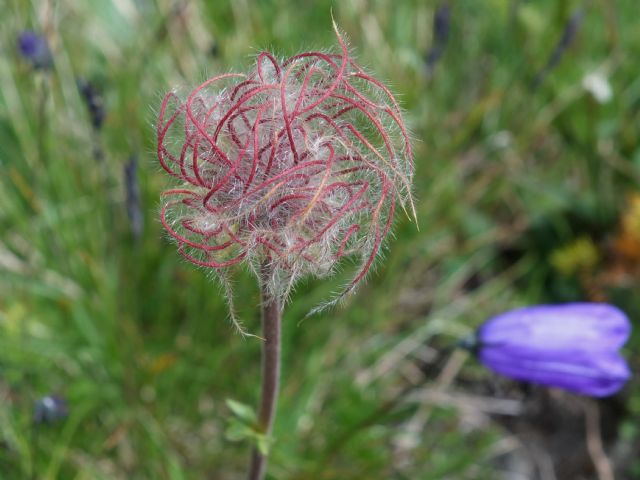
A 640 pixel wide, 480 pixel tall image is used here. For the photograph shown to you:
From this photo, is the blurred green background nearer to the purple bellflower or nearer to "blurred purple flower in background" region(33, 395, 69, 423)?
"blurred purple flower in background" region(33, 395, 69, 423)

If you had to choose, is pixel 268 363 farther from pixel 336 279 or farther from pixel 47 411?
pixel 336 279

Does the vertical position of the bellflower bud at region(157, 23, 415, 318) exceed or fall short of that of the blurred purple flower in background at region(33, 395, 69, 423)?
it exceeds it

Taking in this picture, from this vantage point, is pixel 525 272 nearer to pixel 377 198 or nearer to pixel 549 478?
pixel 549 478

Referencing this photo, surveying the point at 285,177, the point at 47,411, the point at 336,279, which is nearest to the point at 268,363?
the point at 285,177

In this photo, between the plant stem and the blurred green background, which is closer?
the plant stem

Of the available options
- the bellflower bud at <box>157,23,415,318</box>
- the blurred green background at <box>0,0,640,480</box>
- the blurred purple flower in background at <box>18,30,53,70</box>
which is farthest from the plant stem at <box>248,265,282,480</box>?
the blurred purple flower in background at <box>18,30,53,70</box>

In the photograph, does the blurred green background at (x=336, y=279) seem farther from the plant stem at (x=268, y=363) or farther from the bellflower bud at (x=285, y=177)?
the bellflower bud at (x=285, y=177)

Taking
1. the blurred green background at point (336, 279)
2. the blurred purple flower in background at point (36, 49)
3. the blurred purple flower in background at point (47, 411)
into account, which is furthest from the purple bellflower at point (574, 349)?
the blurred purple flower in background at point (36, 49)
